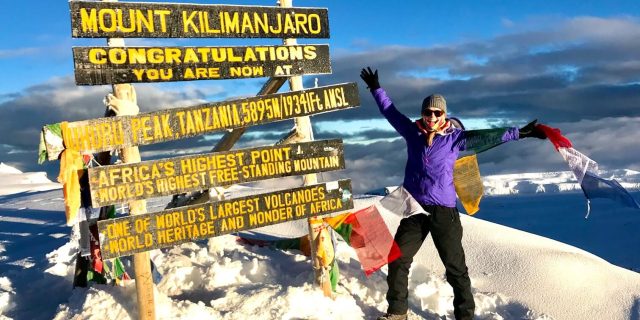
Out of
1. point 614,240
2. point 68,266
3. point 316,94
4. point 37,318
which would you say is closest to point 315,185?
point 316,94

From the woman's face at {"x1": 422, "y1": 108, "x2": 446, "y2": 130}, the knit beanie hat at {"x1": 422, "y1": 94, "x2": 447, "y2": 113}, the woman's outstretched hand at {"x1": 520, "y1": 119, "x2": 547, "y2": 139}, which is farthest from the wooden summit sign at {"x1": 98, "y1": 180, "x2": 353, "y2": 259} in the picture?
the woman's outstretched hand at {"x1": 520, "y1": 119, "x2": 547, "y2": 139}

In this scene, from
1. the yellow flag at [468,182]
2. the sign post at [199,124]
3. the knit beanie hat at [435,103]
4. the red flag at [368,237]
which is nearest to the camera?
the sign post at [199,124]

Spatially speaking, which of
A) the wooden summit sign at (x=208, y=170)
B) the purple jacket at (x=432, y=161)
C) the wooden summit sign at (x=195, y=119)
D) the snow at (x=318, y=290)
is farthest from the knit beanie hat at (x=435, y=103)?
the snow at (x=318, y=290)

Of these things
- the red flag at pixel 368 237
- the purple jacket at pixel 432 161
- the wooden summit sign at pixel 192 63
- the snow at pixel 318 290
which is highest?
the wooden summit sign at pixel 192 63

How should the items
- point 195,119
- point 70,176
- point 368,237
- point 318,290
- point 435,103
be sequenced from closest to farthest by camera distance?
point 70,176
point 195,119
point 435,103
point 318,290
point 368,237

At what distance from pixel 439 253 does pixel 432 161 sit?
0.90m

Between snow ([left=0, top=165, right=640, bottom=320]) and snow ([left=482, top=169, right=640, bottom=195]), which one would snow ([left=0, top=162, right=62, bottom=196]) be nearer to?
snow ([left=0, top=165, right=640, bottom=320])

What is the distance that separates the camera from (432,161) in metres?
Answer: 4.89

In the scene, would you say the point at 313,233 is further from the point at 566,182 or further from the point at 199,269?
the point at 566,182

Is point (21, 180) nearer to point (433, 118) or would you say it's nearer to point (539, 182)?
point (539, 182)

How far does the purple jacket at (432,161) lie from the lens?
4.90m

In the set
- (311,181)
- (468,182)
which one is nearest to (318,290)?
(311,181)

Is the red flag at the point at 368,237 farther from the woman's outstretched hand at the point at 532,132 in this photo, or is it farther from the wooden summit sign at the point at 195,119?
the woman's outstretched hand at the point at 532,132

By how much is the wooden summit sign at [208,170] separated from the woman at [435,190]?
0.81 meters
